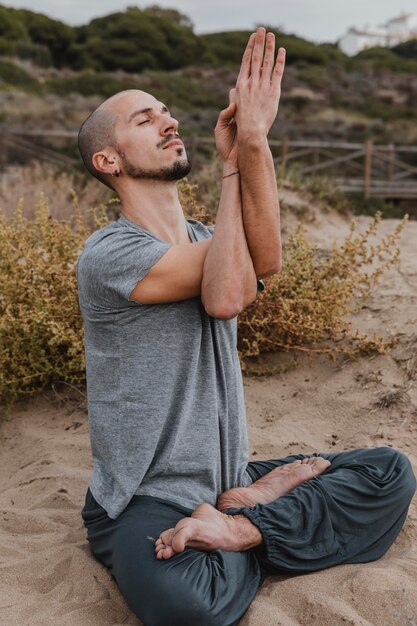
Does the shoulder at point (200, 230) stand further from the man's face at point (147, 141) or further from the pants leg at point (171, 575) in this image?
the pants leg at point (171, 575)

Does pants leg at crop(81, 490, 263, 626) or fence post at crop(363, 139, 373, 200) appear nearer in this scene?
pants leg at crop(81, 490, 263, 626)

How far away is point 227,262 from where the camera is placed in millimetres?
2371

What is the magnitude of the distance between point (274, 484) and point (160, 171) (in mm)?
1152

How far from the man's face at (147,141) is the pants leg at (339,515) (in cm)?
111

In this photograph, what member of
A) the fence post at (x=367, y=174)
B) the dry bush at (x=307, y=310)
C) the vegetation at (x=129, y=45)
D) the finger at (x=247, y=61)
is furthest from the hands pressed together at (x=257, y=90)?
the vegetation at (x=129, y=45)

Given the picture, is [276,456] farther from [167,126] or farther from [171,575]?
[167,126]

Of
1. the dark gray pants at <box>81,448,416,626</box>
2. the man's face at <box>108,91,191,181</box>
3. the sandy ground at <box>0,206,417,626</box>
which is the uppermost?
the man's face at <box>108,91,191,181</box>

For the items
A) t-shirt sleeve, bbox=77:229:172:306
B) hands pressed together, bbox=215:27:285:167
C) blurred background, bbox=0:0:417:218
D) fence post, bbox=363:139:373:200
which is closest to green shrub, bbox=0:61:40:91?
blurred background, bbox=0:0:417:218

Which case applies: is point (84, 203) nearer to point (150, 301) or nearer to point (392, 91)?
point (150, 301)

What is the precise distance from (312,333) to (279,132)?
19065mm

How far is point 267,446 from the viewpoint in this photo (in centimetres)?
370

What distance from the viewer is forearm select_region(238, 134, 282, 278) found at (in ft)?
7.80

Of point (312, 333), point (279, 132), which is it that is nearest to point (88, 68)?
point (279, 132)

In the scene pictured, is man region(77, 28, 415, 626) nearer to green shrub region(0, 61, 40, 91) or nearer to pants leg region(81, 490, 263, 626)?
pants leg region(81, 490, 263, 626)
